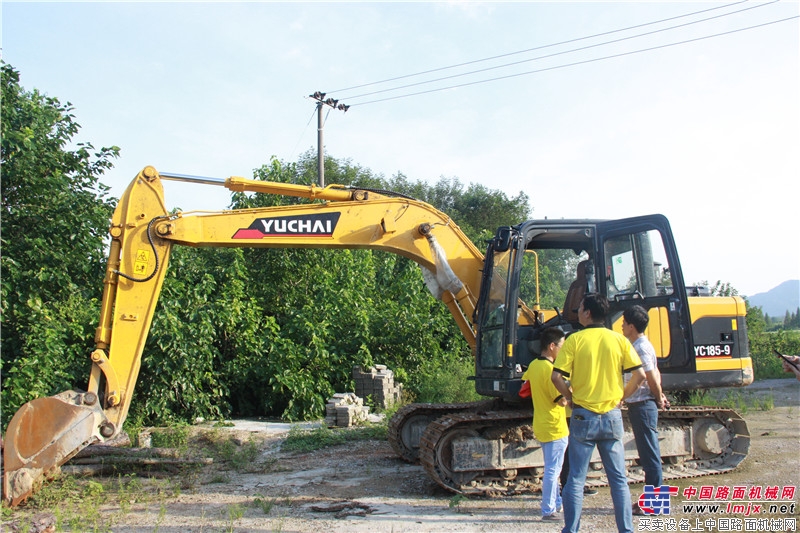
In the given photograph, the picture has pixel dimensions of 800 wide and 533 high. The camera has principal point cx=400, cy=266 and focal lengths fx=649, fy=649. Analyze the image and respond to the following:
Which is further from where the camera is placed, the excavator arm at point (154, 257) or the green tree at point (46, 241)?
the green tree at point (46, 241)

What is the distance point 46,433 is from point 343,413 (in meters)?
5.96

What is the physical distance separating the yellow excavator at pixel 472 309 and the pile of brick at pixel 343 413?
4486 millimetres

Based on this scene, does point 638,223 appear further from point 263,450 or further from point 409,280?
point 409,280

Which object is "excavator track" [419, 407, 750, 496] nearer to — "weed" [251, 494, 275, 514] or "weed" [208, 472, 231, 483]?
"weed" [251, 494, 275, 514]

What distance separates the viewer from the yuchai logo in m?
6.65

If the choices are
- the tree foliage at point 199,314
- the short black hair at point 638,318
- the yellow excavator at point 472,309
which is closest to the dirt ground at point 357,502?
the yellow excavator at point 472,309

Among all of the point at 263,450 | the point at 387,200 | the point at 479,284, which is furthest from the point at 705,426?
the point at 263,450

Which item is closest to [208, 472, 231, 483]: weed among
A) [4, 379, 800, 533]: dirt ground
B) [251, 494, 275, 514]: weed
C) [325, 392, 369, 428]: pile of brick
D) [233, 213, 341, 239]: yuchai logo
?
[4, 379, 800, 533]: dirt ground

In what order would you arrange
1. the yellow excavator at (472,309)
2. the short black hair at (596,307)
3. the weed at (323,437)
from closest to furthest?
the short black hair at (596,307), the yellow excavator at (472,309), the weed at (323,437)

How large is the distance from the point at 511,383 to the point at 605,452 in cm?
182

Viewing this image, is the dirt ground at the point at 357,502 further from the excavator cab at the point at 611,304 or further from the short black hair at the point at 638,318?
the short black hair at the point at 638,318

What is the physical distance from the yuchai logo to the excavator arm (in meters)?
0.01

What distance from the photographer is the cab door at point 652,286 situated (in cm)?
667

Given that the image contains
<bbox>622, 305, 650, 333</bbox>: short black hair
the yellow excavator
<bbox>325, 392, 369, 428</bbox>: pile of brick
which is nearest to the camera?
<bbox>622, 305, 650, 333</bbox>: short black hair
